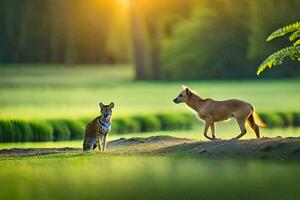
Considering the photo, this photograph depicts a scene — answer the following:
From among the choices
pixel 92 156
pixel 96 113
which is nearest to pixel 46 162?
pixel 92 156

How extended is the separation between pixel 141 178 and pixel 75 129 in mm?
6887

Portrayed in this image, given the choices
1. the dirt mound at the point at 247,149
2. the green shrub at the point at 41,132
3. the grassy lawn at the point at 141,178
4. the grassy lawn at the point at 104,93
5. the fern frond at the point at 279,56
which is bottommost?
the grassy lawn at the point at 141,178

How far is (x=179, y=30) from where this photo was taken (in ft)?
133

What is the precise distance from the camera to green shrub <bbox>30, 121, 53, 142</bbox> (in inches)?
683

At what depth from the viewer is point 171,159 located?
13.3m

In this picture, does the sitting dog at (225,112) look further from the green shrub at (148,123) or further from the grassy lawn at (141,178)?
the green shrub at (148,123)

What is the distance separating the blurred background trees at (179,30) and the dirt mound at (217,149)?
20374 mm

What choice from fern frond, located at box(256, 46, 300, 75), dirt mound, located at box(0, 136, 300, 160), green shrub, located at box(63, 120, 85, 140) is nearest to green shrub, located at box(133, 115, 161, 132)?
green shrub, located at box(63, 120, 85, 140)

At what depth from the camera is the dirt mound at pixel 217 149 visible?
13.2 m

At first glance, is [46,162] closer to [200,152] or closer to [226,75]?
[200,152]

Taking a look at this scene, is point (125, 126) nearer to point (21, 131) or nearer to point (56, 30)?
point (21, 131)

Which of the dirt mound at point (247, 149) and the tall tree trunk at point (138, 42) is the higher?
the tall tree trunk at point (138, 42)

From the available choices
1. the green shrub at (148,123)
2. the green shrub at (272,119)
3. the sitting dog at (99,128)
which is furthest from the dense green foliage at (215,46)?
the sitting dog at (99,128)

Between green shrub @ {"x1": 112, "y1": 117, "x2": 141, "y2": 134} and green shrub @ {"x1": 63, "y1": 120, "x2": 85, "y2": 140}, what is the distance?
91 cm
